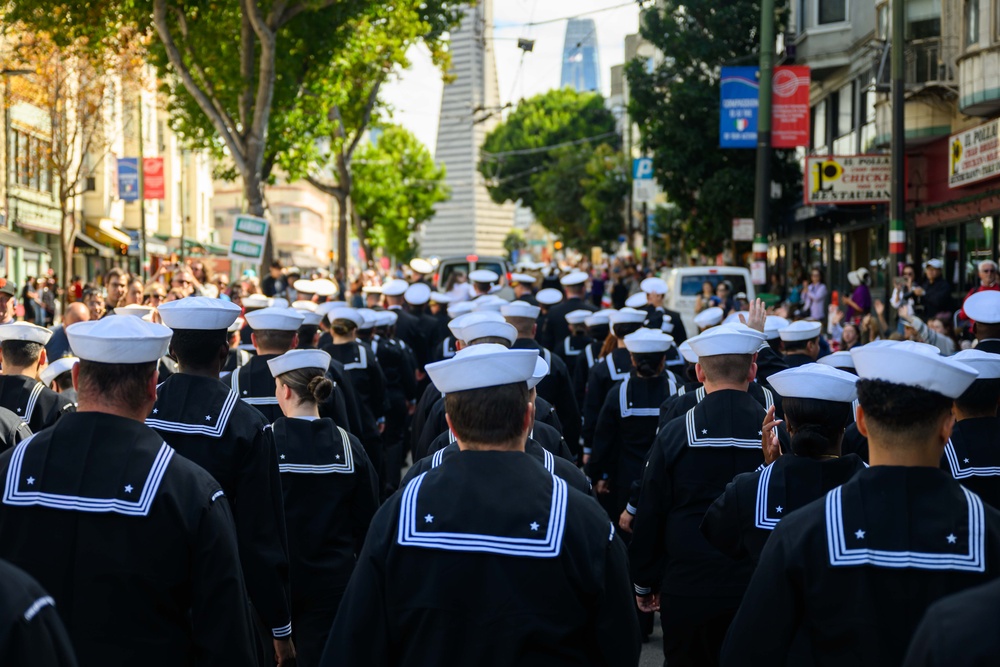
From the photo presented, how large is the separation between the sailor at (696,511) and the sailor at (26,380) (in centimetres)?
314

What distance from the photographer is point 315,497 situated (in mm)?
6035

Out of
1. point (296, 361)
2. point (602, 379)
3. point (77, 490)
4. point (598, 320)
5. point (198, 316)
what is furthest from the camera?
point (598, 320)

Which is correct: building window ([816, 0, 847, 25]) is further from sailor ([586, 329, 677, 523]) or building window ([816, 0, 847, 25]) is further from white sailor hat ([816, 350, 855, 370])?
white sailor hat ([816, 350, 855, 370])

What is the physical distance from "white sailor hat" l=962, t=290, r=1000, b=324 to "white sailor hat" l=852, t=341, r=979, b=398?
4897 mm

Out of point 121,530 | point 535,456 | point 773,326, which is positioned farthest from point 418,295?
point 121,530

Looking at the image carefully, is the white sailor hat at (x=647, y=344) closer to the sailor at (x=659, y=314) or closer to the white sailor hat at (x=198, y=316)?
the white sailor hat at (x=198, y=316)

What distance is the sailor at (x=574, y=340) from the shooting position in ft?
42.7

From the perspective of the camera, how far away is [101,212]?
5331 cm

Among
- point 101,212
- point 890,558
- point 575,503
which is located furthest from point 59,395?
point 101,212

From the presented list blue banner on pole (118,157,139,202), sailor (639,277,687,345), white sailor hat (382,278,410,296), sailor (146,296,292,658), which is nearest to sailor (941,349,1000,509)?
sailor (146,296,292,658)

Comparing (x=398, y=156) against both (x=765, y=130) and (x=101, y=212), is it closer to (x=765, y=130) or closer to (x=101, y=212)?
(x=101, y=212)

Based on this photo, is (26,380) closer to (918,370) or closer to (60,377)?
(60,377)

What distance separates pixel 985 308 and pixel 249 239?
636 inches

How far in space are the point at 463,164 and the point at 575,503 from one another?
605 feet
